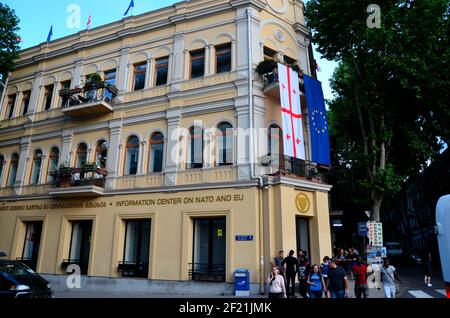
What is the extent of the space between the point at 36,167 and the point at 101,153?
5.21 meters

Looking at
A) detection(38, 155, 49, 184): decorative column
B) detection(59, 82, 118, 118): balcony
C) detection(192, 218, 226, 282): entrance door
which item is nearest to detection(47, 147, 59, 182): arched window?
detection(38, 155, 49, 184): decorative column

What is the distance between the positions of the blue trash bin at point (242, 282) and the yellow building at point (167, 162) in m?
0.36

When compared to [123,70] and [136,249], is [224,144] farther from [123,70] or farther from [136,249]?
[123,70]

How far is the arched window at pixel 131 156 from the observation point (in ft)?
57.2

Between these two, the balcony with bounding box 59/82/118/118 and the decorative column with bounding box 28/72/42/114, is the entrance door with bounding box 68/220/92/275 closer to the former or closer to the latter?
the balcony with bounding box 59/82/118/118

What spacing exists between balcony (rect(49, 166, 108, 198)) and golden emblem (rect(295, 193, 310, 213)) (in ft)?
32.0

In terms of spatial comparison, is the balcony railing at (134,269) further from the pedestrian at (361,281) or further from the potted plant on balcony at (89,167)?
the pedestrian at (361,281)

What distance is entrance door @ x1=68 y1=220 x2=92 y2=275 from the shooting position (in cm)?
1728

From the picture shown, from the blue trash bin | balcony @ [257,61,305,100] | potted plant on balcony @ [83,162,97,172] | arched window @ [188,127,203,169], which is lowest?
the blue trash bin

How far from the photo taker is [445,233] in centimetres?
618

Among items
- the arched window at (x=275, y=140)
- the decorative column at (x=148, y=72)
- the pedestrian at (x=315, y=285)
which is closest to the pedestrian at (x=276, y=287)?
the pedestrian at (x=315, y=285)

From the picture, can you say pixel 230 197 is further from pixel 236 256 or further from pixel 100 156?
pixel 100 156

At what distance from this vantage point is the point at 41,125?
20750 millimetres

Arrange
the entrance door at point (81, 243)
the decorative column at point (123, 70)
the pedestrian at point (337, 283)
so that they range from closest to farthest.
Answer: the pedestrian at point (337, 283) → the entrance door at point (81, 243) → the decorative column at point (123, 70)
